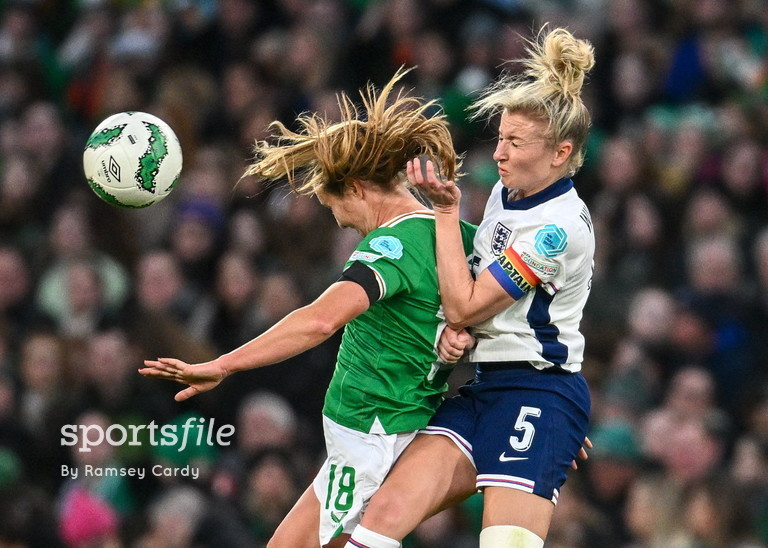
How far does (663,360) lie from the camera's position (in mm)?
6922

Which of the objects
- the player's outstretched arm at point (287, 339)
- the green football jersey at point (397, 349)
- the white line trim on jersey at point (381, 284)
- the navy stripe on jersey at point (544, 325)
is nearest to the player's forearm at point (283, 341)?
the player's outstretched arm at point (287, 339)

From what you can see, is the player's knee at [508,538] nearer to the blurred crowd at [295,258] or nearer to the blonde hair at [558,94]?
the blonde hair at [558,94]

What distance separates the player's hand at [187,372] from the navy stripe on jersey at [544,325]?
99 cm

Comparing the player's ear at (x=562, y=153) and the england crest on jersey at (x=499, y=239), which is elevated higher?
the player's ear at (x=562, y=153)

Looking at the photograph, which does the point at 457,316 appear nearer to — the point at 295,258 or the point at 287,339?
the point at 287,339

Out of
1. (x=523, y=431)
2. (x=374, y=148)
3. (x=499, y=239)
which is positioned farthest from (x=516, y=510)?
(x=374, y=148)

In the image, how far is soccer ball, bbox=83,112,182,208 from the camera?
4250 millimetres

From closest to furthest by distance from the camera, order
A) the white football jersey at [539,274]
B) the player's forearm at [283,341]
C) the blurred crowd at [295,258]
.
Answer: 1. the player's forearm at [283,341]
2. the white football jersey at [539,274]
3. the blurred crowd at [295,258]

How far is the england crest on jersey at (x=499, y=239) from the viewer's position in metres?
3.79

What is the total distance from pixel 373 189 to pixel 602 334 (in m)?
3.51

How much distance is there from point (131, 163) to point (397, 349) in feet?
3.94

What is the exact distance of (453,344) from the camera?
12.4ft

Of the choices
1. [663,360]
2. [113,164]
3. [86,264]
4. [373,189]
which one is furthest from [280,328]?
[86,264]

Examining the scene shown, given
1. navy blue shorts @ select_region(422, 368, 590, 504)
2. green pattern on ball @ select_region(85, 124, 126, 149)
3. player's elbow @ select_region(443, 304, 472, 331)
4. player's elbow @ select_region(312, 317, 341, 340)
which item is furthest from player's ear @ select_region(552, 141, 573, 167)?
green pattern on ball @ select_region(85, 124, 126, 149)
